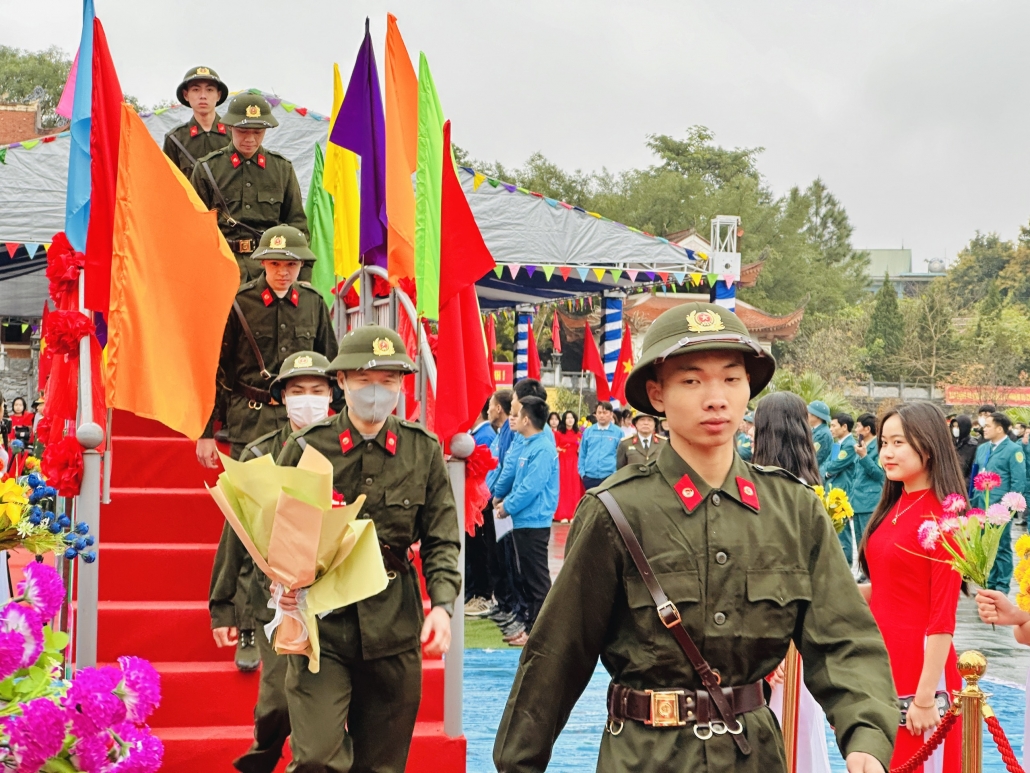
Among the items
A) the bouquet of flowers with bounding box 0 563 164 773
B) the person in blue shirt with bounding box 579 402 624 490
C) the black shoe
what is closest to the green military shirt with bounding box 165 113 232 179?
the black shoe

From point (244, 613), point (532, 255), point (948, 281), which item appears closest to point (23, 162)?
point (532, 255)

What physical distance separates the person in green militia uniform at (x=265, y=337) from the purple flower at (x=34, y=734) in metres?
4.37

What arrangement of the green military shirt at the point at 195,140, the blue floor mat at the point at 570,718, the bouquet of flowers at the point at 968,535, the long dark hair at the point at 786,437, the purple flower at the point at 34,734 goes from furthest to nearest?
the green military shirt at the point at 195,140 < the blue floor mat at the point at 570,718 < the long dark hair at the point at 786,437 < the bouquet of flowers at the point at 968,535 < the purple flower at the point at 34,734

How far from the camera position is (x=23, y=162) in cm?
1408

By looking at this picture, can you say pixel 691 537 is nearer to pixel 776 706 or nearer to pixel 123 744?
pixel 123 744

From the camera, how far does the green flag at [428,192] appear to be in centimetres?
632

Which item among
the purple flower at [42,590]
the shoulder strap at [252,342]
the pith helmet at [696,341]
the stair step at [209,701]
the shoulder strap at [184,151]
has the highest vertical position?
the shoulder strap at [184,151]

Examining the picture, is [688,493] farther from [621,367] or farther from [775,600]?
[621,367]

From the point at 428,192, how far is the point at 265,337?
1.44m

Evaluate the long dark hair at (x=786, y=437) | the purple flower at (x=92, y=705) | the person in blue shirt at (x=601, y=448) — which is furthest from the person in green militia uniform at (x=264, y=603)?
the person in blue shirt at (x=601, y=448)

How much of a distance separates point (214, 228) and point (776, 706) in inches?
148

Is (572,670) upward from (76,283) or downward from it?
downward

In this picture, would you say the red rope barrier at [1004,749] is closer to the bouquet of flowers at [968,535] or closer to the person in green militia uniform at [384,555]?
the bouquet of flowers at [968,535]

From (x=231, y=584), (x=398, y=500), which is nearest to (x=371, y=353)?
(x=398, y=500)
